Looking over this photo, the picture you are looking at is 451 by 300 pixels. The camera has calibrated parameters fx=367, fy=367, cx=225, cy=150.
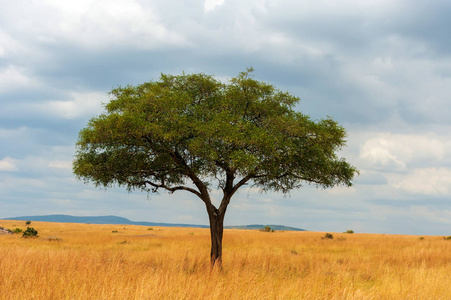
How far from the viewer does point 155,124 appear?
16.4 metres

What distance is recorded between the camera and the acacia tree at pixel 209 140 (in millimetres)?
16469

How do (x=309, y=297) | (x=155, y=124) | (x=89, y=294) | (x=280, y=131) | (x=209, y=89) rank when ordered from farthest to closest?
1. (x=209, y=89)
2. (x=280, y=131)
3. (x=155, y=124)
4. (x=309, y=297)
5. (x=89, y=294)

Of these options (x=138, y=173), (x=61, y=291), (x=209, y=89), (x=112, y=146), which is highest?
(x=209, y=89)

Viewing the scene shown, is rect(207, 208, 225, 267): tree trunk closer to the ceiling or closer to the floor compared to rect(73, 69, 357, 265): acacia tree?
closer to the floor

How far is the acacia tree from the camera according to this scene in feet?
54.0

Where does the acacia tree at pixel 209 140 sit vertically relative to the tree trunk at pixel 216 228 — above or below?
above

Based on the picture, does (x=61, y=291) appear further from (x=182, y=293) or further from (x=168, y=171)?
(x=168, y=171)

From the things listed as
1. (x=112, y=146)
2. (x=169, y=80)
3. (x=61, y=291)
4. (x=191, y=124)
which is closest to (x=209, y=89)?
(x=169, y=80)

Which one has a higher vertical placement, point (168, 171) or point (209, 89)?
point (209, 89)

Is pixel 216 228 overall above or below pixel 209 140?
below

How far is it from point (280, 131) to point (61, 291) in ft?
38.5

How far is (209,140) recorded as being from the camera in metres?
16.5

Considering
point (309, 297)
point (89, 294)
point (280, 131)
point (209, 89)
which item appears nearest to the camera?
point (89, 294)

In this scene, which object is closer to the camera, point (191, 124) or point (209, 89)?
point (191, 124)
